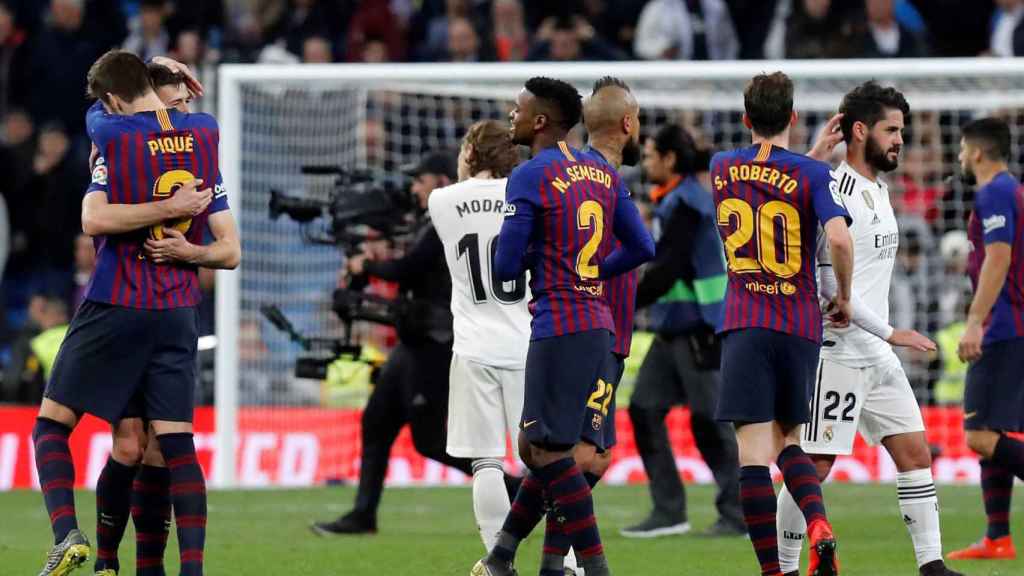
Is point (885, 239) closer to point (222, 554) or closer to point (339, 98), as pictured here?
point (222, 554)

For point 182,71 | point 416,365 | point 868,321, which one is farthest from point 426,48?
point 868,321

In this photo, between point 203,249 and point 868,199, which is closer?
point 203,249

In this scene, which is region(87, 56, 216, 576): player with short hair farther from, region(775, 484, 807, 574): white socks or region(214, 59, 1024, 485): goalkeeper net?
region(214, 59, 1024, 485): goalkeeper net

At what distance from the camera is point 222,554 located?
352 inches

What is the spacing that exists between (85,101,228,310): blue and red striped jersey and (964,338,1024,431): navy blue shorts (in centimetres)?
410

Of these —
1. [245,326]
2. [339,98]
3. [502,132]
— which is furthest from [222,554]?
[339,98]

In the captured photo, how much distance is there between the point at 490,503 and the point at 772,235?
182cm

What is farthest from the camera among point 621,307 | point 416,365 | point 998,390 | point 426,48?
point 426,48

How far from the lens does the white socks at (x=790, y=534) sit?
290 inches

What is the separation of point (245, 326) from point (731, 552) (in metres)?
6.13

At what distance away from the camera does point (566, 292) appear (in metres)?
6.83

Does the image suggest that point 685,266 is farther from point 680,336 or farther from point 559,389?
point 559,389

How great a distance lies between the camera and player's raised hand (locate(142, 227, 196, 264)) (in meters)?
6.73

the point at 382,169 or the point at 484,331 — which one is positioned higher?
the point at 382,169
